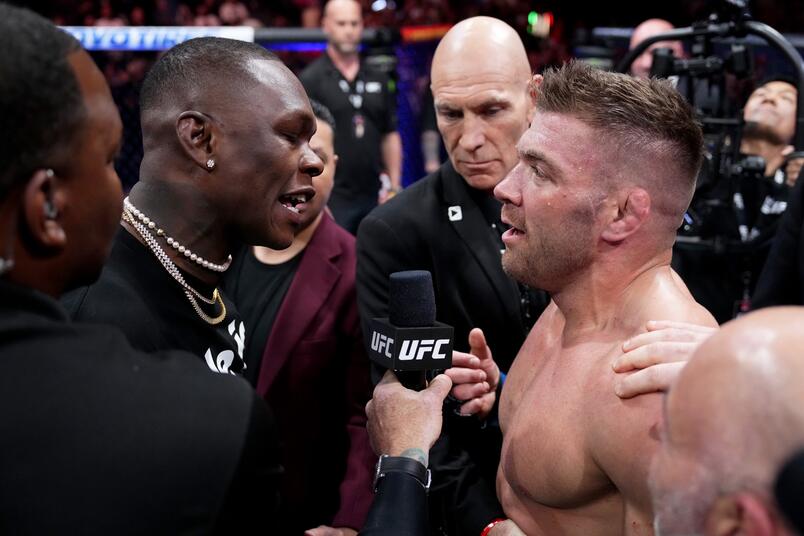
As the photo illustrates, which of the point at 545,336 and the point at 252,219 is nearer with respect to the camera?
the point at 252,219

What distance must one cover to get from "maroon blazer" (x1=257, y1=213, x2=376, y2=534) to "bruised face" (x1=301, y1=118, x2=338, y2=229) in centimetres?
18

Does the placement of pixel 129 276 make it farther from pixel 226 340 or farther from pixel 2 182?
pixel 2 182

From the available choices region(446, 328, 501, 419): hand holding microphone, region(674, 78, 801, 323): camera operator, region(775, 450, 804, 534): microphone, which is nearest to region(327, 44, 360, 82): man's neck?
region(674, 78, 801, 323): camera operator

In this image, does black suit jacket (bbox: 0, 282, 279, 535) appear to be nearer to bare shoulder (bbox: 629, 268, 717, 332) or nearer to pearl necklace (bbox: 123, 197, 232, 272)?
pearl necklace (bbox: 123, 197, 232, 272)

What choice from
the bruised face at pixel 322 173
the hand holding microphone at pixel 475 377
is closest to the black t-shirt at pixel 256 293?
the bruised face at pixel 322 173

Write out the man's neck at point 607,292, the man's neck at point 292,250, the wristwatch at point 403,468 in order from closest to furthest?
the wristwatch at point 403,468 → the man's neck at point 607,292 → the man's neck at point 292,250

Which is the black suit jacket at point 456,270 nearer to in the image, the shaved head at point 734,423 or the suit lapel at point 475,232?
the suit lapel at point 475,232

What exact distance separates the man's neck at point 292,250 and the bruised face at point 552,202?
891 millimetres

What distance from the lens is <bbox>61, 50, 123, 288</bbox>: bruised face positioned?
1006 mm

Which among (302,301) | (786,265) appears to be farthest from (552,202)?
(786,265)

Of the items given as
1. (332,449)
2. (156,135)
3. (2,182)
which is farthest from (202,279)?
(332,449)

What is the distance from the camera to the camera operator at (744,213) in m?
3.64

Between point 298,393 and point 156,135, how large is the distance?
37.1 inches

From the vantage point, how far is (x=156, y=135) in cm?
158
